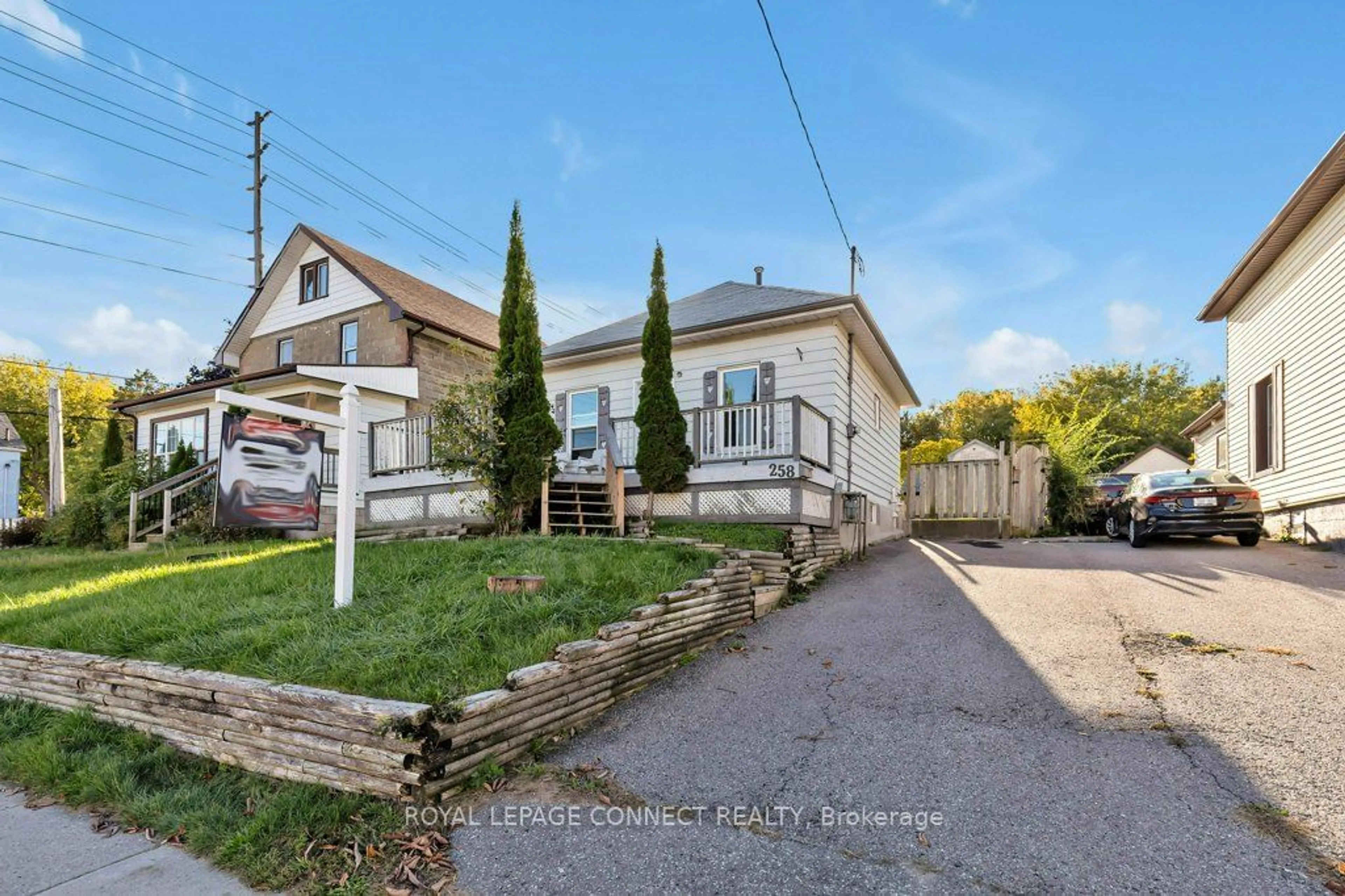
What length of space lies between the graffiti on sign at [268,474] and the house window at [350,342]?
10.9 metres

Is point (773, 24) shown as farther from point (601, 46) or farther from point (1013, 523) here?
point (1013, 523)

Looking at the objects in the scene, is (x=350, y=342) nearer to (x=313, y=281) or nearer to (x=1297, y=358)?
(x=313, y=281)

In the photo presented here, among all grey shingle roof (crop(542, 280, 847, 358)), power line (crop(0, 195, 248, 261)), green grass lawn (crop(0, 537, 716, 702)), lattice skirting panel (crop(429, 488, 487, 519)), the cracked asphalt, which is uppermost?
power line (crop(0, 195, 248, 261))

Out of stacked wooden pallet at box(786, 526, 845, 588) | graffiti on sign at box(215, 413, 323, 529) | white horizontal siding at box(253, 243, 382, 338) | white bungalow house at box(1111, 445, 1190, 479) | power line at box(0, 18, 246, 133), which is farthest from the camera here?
white bungalow house at box(1111, 445, 1190, 479)

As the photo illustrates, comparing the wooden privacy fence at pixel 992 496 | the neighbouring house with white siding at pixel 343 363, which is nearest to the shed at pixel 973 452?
the wooden privacy fence at pixel 992 496

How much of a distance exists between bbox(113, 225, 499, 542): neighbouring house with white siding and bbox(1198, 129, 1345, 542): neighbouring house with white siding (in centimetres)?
1365

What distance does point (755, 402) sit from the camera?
10734 mm

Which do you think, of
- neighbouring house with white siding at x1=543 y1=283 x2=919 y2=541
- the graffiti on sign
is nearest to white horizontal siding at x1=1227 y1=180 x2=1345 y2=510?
neighbouring house with white siding at x1=543 y1=283 x2=919 y2=541

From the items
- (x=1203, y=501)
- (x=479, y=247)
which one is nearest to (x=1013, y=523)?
(x=1203, y=501)

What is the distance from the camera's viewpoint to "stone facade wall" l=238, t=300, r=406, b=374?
16.2 meters

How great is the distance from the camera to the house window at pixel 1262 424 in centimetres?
1234

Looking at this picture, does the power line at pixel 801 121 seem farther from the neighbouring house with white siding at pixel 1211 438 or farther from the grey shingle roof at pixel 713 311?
the neighbouring house with white siding at pixel 1211 438

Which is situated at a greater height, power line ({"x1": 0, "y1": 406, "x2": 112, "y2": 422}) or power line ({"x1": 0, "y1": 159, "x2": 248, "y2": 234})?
power line ({"x1": 0, "y1": 159, "x2": 248, "y2": 234})

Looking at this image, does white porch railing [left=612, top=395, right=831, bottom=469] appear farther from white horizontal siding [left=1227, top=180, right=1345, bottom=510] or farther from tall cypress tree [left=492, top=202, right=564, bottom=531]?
white horizontal siding [left=1227, top=180, right=1345, bottom=510]
